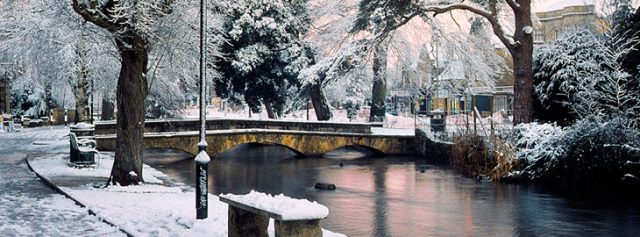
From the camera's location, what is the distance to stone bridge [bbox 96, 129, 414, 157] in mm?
35844

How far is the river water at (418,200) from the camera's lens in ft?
54.8

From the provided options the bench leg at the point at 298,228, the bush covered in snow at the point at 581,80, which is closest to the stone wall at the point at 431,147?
the bush covered in snow at the point at 581,80

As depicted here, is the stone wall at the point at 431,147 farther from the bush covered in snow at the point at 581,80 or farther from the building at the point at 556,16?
the building at the point at 556,16

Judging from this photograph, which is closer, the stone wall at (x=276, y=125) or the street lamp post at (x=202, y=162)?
the street lamp post at (x=202, y=162)

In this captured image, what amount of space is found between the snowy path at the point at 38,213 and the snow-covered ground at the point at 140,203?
13cm

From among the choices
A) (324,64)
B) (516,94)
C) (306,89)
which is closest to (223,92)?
(306,89)

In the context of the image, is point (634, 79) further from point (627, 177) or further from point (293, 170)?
point (293, 170)

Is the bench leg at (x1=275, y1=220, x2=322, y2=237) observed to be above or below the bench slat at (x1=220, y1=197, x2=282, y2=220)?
below

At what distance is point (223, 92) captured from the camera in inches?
1845

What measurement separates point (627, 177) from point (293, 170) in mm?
13353

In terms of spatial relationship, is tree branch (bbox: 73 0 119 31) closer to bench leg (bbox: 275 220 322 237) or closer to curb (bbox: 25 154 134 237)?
curb (bbox: 25 154 134 237)

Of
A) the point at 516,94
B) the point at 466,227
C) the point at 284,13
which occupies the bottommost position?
the point at 466,227

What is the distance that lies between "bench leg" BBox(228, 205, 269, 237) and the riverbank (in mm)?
643

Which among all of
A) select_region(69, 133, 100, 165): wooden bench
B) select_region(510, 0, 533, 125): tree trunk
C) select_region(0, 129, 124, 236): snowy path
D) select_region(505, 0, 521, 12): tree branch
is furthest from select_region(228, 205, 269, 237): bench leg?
select_region(510, 0, 533, 125): tree trunk
